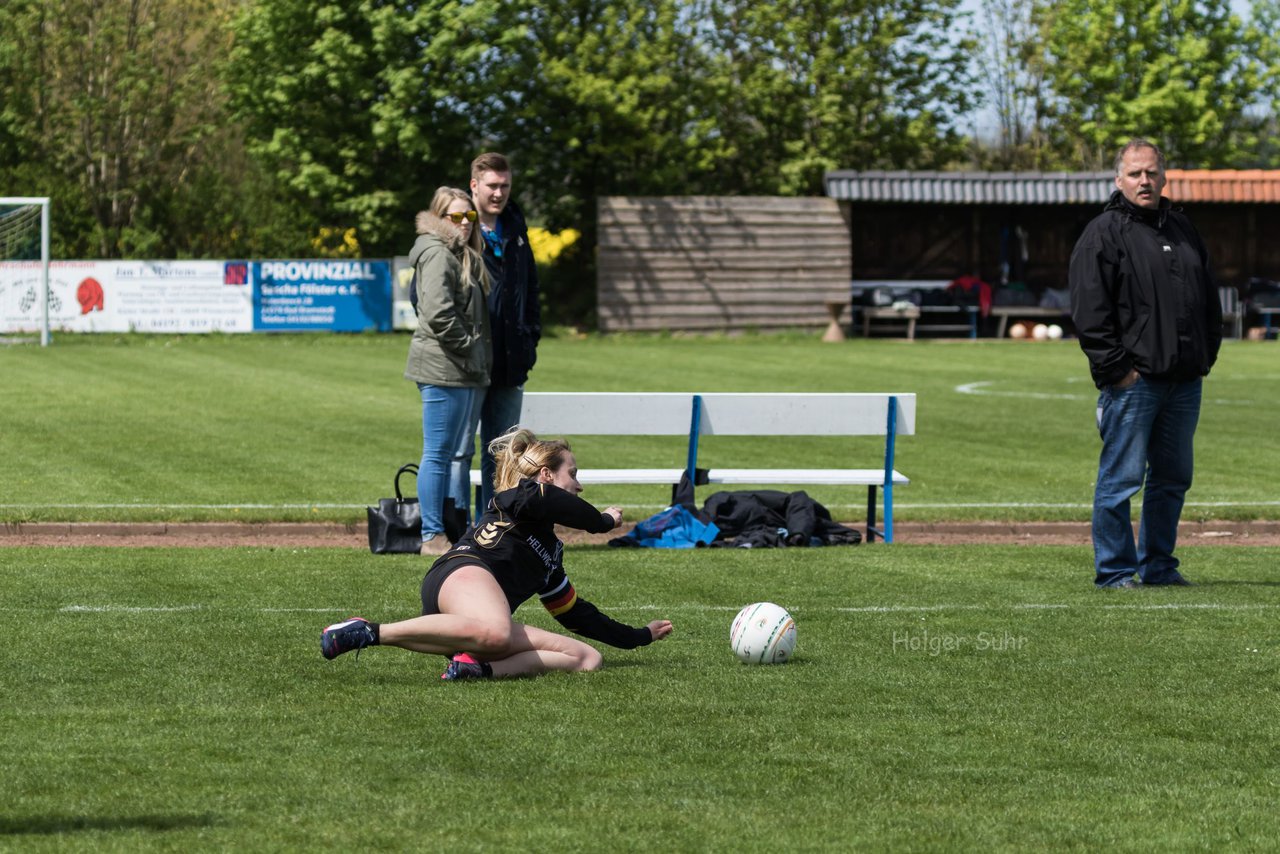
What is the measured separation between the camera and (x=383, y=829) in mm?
4746

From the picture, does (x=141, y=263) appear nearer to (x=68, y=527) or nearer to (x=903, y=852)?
(x=68, y=527)

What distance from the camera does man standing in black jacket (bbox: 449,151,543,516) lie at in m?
10.2

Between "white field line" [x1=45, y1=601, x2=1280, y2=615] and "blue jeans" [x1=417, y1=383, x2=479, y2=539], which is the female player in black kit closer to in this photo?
"white field line" [x1=45, y1=601, x2=1280, y2=615]

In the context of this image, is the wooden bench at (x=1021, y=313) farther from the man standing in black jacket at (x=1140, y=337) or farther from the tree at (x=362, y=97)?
the man standing in black jacket at (x=1140, y=337)

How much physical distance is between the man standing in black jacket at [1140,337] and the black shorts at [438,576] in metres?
3.56

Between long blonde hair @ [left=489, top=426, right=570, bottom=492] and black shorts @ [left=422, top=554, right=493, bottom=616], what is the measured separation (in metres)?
0.33

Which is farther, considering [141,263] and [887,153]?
[887,153]

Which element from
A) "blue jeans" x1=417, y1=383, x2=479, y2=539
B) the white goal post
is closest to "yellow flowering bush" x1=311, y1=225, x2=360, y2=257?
the white goal post

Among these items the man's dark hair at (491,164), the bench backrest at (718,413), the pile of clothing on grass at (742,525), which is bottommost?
the pile of clothing on grass at (742,525)

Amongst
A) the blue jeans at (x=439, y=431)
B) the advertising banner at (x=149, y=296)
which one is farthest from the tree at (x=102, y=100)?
the blue jeans at (x=439, y=431)

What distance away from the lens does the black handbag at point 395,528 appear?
10695 mm

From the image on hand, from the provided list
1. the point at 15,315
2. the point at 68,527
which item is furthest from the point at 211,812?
the point at 15,315

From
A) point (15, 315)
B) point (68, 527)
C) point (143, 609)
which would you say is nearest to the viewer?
point (143, 609)

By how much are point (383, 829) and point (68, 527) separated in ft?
24.7
